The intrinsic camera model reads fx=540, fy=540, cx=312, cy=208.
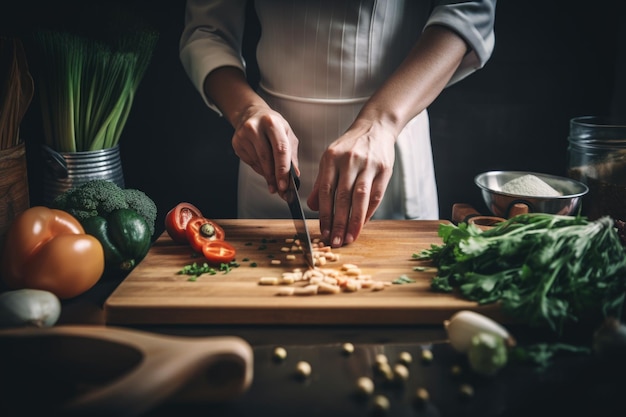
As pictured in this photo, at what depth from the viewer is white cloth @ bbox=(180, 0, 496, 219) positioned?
1.65 m

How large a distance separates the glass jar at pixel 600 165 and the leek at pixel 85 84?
4.89 ft

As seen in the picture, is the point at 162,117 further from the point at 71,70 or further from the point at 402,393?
the point at 402,393

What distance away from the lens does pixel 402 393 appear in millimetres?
872

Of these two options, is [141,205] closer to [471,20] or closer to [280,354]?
[280,354]

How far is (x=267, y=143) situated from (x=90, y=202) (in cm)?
49

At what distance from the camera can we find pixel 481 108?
237cm

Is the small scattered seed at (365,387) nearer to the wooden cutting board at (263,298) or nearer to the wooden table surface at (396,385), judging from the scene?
the wooden table surface at (396,385)

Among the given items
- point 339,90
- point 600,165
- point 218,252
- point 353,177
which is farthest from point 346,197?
point 600,165

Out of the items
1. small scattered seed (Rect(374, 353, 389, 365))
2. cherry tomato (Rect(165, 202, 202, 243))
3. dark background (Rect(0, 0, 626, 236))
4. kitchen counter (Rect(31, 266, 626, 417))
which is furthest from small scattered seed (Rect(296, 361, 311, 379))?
dark background (Rect(0, 0, 626, 236))

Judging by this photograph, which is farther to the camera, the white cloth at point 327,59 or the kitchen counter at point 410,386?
the white cloth at point 327,59

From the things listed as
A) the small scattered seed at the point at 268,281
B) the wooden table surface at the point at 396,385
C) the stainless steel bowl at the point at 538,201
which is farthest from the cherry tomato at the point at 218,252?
the stainless steel bowl at the point at 538,201

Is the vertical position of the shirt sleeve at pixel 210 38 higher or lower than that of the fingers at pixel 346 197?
higher

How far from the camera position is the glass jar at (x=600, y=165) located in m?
1.68

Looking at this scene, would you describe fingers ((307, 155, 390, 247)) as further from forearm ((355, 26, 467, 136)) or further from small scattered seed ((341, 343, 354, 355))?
small scattered seed ((341, 343, 354, 355))
